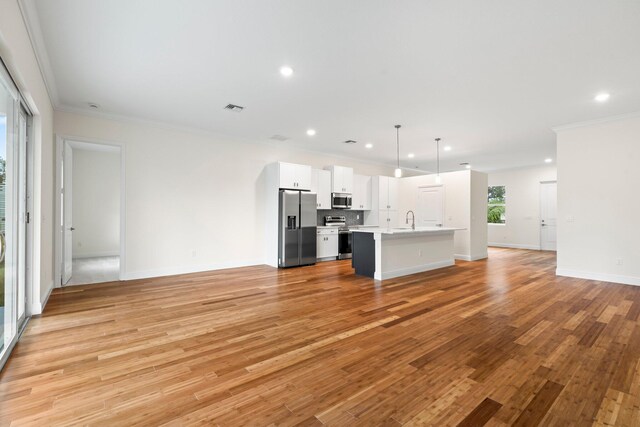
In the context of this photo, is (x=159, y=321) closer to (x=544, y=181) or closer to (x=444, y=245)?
(x=444, y=245)

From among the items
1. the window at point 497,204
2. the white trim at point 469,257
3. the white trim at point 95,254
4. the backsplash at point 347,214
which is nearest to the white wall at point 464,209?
the white trim at point 469,257

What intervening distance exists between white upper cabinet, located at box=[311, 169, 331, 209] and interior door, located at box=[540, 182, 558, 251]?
7.38 m

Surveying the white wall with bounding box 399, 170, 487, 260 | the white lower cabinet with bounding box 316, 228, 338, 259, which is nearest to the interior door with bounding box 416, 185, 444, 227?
the white wall with bounding box 399, 170, 487, 260

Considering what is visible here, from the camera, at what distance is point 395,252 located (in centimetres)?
563

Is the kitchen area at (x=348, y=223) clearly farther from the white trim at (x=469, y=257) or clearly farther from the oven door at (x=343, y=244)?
the white trim at (x=469, y=257)

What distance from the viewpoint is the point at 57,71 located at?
3602 millimetres

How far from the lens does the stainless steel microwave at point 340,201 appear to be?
7.83m

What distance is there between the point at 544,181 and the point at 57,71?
12.2 m

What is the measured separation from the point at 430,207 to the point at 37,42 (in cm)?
868

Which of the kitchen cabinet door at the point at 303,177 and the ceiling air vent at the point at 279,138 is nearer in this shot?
the ceiling air vent at the point at 279,138

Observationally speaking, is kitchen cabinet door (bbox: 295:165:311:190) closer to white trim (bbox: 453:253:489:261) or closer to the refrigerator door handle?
the refrigerator door handle

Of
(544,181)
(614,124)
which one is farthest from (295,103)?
(544,181)

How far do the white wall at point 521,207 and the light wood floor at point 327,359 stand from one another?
21.0ft

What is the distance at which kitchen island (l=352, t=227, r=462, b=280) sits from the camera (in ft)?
17.8
